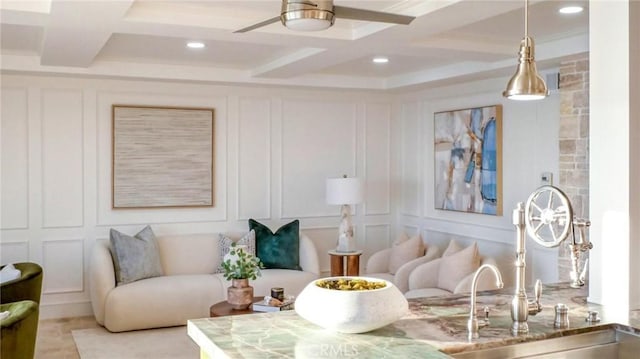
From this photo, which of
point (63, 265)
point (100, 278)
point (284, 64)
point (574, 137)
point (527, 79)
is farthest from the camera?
point (63, 265)

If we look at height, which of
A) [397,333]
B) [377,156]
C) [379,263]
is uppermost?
[377,156]

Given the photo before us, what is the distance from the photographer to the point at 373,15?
258cm

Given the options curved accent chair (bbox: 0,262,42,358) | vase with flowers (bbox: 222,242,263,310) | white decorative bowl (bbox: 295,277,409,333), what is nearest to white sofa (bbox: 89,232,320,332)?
vase with flowers (bbox: 222,242,263,310)

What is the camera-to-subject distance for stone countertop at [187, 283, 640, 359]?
214cm

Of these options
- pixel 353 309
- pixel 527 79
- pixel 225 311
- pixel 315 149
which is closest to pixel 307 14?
pixel 527 79

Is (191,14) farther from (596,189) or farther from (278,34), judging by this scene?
(596,189)

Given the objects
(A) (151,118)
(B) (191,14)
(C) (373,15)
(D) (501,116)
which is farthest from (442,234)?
(C) (373,15)

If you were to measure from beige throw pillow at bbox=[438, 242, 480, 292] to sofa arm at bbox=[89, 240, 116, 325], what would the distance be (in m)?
2.87

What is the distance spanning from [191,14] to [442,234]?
409 centimetres

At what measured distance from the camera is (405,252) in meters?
6.53

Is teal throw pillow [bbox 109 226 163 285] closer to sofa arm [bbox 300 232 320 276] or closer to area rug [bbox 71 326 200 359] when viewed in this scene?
area rug [bbox 71 326 200 359]

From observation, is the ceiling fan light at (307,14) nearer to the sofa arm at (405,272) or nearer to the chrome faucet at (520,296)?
the chrome faucet at (520,296)

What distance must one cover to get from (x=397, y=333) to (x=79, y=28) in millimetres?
2835

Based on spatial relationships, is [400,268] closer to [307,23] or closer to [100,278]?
[100,278]
